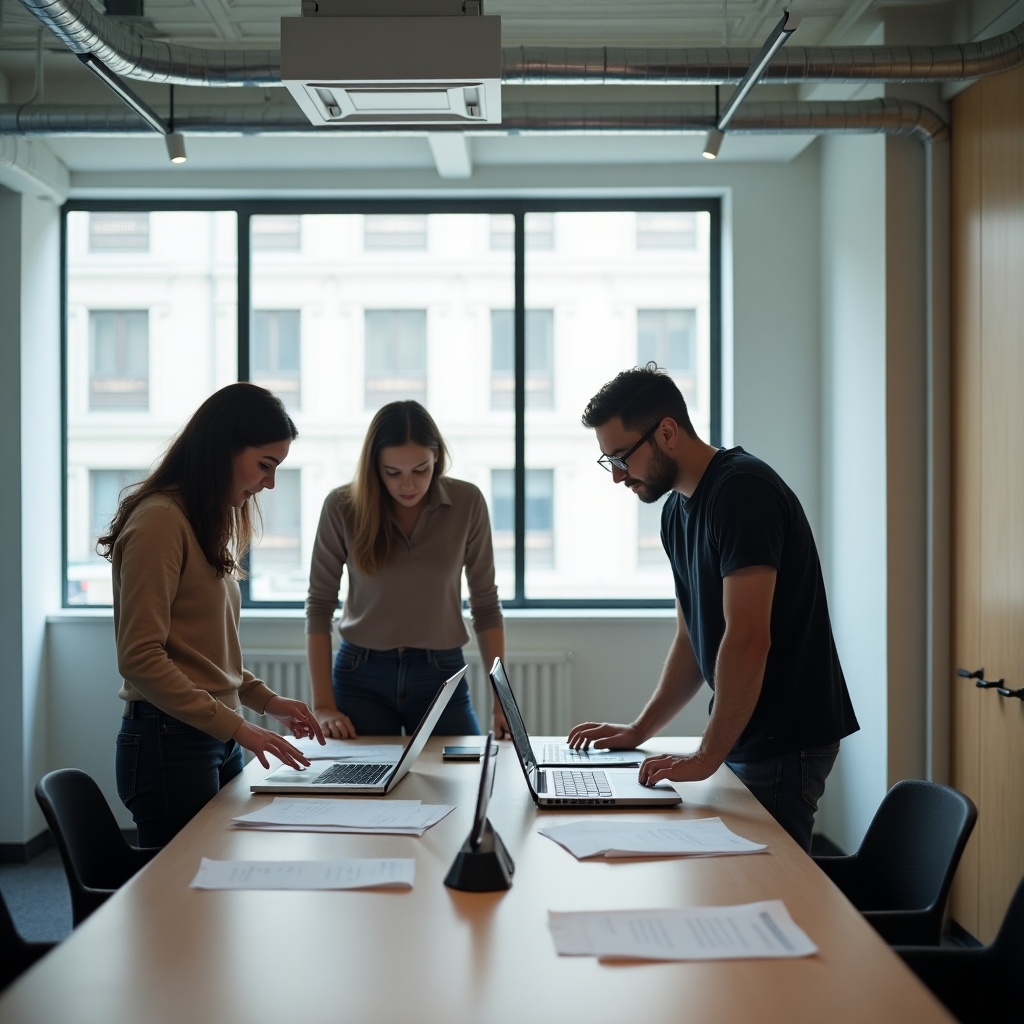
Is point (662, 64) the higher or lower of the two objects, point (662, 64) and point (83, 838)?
the higher

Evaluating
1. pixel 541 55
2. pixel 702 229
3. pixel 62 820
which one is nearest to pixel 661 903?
pixel 62 820

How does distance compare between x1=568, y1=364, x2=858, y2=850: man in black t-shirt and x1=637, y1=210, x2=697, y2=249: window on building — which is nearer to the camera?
x1=568, y1=364, x2=858, y2=850: man in black t-shirt

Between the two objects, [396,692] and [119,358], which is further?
[119,358]

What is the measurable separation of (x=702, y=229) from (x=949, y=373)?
1.57 m

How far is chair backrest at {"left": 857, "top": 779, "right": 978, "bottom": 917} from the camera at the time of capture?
1957 millimetres

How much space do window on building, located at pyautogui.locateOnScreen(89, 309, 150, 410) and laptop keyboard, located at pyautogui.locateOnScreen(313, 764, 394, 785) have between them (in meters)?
2.98

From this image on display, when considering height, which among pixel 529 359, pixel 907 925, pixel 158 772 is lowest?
pixel 907 925

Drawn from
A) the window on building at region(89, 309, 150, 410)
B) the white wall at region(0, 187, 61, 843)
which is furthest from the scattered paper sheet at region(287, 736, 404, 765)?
the window on building at region(89, 309, 150, 410)

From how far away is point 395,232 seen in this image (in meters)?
4.78

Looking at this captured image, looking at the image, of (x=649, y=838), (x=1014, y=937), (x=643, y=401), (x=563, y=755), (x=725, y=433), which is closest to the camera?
(x=1014, y=937)

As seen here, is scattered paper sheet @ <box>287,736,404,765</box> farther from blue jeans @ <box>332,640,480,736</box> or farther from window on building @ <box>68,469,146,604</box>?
window on building @ <box>68,469,146,604</box>

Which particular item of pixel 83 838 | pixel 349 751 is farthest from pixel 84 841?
pixel 349 751

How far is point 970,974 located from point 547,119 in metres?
2.96

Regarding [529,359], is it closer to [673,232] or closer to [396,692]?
[673,232]
